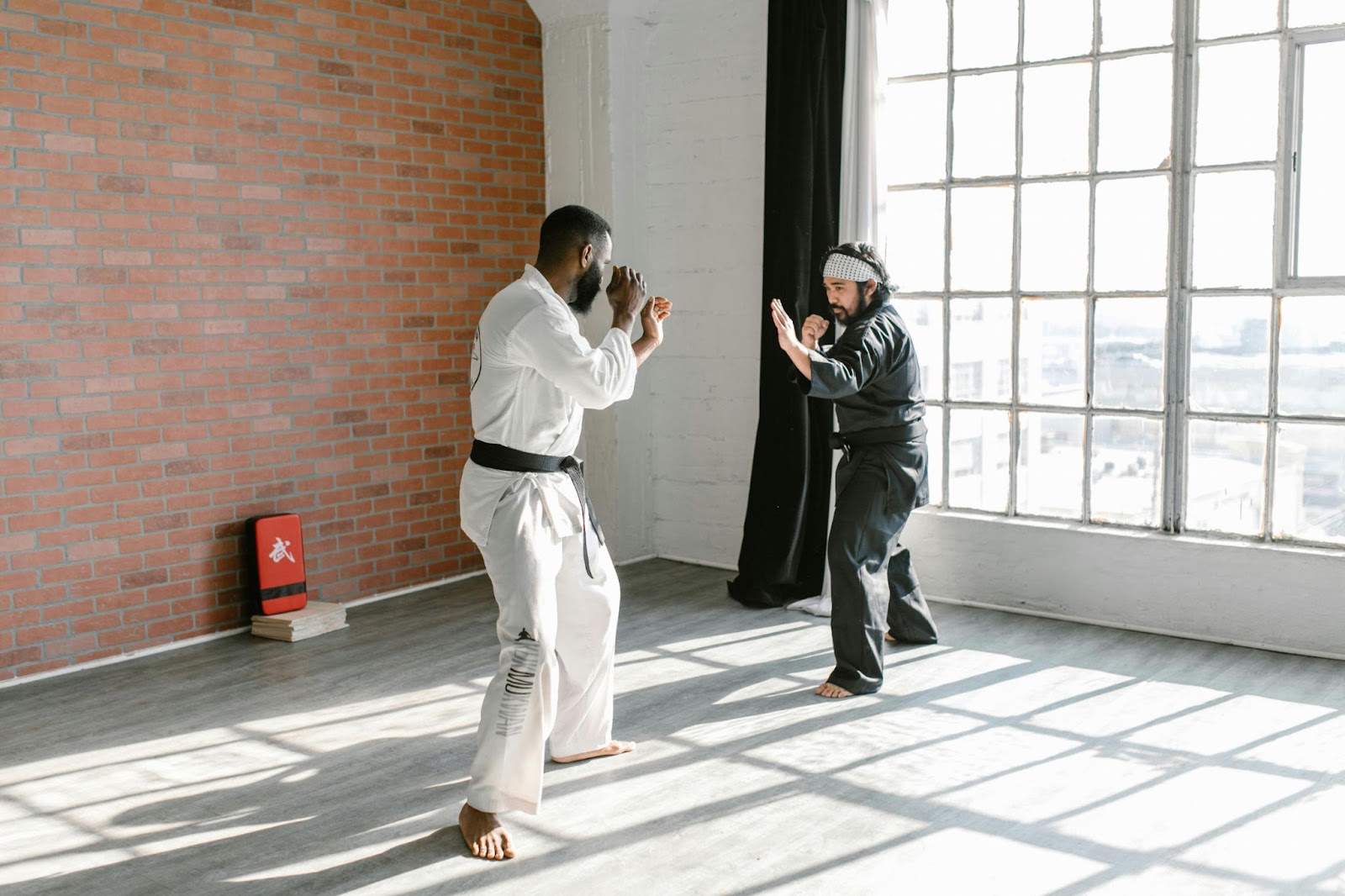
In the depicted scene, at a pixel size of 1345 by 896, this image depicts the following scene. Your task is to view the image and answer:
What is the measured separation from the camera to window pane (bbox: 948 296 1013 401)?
545cm

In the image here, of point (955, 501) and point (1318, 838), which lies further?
point (955, 501)

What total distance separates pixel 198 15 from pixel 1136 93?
12.6 feet

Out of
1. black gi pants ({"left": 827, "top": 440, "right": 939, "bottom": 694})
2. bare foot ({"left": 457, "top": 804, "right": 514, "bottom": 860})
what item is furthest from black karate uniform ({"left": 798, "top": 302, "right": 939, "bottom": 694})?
bare foot ({"left": 457, "top": 804, "right": 514, "bottom": 860})

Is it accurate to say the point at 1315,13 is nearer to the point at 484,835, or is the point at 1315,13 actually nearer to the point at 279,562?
the point at 484,835

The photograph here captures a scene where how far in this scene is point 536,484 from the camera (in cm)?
333

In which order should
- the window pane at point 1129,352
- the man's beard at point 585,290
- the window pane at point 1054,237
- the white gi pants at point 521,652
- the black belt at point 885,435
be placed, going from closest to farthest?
1. the white gi pants at point 521,652
2. the man's beard at point 585,290
3. the black belt at point 885,435
4. the window pane at point 1129,352
5. the window pane at point 1054,237

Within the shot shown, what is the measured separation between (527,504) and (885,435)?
1.70 meters

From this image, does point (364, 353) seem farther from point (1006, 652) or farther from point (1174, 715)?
point (1174, 715)

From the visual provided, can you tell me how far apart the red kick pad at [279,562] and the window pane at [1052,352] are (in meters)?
3.23

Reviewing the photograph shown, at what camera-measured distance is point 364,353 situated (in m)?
5.86

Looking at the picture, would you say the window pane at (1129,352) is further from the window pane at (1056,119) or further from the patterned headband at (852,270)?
the patterned headband at (852,270)

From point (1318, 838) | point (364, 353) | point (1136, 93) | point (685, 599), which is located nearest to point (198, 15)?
point (364, 353)

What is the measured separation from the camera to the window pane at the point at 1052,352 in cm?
527

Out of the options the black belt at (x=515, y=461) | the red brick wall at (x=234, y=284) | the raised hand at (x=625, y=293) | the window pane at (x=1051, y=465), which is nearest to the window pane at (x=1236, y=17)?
the window pane at (x=1051, y=465)
